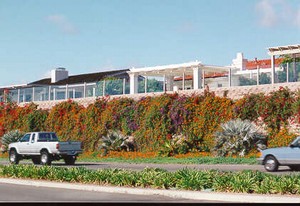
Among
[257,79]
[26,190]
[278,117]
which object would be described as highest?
[257,79]

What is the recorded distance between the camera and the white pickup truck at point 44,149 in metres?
32.3

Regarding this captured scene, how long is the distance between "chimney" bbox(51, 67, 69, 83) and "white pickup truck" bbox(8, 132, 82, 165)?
136 feet

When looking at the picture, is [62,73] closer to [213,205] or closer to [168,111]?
[168,111]

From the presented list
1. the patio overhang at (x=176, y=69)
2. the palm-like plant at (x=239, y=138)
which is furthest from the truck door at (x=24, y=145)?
the patio overhang at (x=176, y=69)

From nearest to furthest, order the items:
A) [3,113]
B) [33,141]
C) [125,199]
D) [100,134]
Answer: [125,199], [33,141], [100,134], [3,113]

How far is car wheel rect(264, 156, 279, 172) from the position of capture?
24.3 metres

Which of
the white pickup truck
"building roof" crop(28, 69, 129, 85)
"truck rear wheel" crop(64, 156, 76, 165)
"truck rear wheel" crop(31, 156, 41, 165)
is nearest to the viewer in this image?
the white pickup truck

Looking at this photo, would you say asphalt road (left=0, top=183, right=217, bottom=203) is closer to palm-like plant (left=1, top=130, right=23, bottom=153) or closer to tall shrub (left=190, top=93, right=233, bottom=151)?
tall shrub (left=190, top=93, right=233, bottom=151)

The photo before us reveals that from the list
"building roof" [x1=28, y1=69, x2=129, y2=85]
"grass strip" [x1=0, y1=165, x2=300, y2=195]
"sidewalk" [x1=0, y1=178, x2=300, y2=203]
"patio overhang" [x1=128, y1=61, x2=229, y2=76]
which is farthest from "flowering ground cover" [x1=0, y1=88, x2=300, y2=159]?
"sidewalk" [x1=0, y1=178, x2=300, y2=203]

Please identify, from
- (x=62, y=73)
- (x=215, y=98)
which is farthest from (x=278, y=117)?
(x=62, y=73)

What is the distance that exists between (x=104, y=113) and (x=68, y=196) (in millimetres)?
27759

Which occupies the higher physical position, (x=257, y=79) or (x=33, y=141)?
(x=257, y=79)

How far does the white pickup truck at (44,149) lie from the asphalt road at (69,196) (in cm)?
1323

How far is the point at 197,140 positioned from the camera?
37531 millimetres
